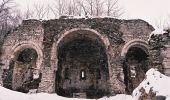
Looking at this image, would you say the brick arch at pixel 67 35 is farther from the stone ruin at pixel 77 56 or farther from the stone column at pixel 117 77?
the stone column at pixel 117 77

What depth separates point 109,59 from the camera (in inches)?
538

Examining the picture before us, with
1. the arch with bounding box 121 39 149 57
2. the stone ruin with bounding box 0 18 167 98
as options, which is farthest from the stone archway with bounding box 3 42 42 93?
the arch with bounding box 121 39 149 57

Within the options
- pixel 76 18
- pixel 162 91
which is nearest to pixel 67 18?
pixel 76 18

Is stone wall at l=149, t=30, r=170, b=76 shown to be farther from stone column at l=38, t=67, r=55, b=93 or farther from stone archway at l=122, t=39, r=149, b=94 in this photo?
stone column at l=38, t=67, r=55, b=93

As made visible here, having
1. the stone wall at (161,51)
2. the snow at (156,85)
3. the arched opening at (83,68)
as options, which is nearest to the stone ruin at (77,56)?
the arched opening at (83,68)

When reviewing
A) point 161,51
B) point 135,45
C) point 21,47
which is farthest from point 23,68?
point 161,51

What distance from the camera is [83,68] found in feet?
51.3

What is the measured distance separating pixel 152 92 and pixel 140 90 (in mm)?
654

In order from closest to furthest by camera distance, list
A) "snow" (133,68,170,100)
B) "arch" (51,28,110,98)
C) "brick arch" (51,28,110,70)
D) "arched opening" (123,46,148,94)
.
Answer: "snow" (133,68,170,100) → "brick arch" (51,28,110,70) → "arched opening" (123,46,148,94) → "arch" (51,28,110,98)

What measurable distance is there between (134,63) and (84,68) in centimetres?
285

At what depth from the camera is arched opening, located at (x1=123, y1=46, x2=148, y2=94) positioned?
1435 cm

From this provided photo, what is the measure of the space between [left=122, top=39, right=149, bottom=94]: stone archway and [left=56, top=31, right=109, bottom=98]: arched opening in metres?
1.25

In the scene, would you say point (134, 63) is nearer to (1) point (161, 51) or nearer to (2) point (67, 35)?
(2) point (67, 35)

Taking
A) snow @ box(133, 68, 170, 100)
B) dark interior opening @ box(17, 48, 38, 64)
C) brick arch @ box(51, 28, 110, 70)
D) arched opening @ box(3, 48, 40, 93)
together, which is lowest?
snow @ box(133, 68, 170, 100)
